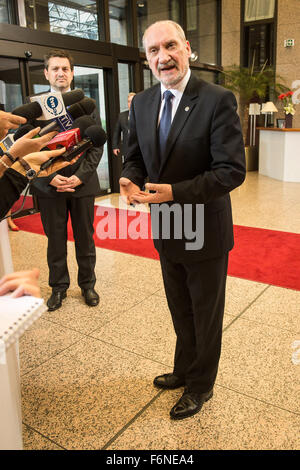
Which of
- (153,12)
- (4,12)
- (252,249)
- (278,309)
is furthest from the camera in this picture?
(153,12)

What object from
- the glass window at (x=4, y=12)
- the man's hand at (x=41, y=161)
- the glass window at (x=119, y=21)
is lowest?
the man's hand at (x=41, y=161)

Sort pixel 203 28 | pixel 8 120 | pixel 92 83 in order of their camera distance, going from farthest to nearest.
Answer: pixel 203 28
pixel 92 83
pixel 8 120

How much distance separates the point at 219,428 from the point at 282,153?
768 cm

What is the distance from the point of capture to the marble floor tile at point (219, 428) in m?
1.82

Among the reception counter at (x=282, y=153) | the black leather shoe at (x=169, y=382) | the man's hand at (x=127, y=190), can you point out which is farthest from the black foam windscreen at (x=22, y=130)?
the reception counter at (x=282, y=153)

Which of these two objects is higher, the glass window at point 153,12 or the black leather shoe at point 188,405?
the glass window at point 153,12

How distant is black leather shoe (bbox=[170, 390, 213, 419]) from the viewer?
6.52 feet

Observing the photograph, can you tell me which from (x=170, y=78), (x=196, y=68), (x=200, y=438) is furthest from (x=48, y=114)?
(x=196, y=68)

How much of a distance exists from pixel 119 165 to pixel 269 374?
20.6ft

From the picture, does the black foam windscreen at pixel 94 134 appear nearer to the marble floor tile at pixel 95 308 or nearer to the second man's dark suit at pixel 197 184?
the second man's dark suit at pixel 197 184

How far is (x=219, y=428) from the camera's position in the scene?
6.30 feet

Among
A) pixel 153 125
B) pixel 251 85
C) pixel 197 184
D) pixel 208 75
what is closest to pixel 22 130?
pixel 153 125

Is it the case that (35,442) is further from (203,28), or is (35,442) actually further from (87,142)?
(203,28)
